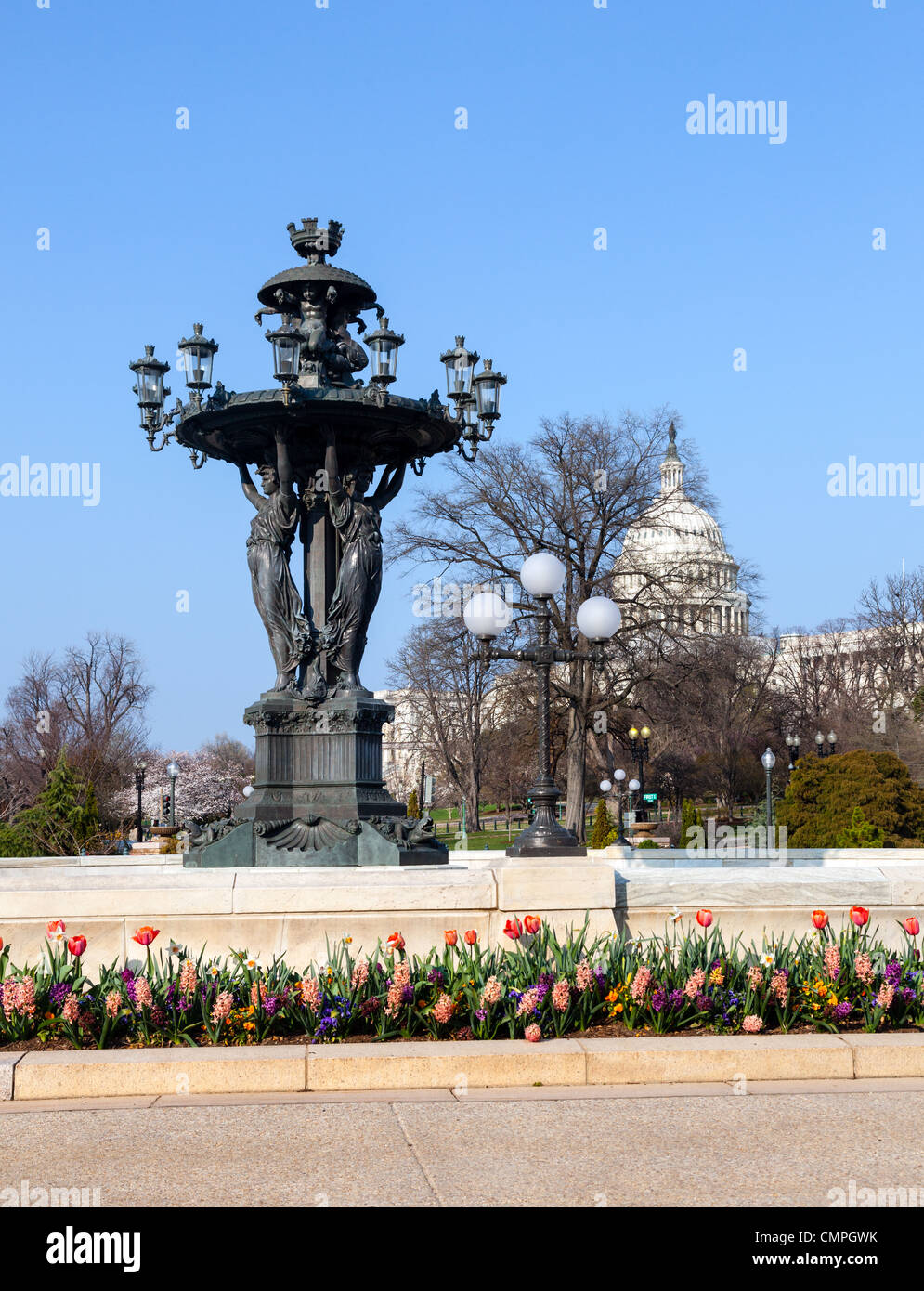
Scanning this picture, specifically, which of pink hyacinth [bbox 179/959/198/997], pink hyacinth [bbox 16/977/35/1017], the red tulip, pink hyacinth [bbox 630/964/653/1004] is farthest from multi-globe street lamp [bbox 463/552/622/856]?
pink hyacinth [bbox 16/977/35/1017]

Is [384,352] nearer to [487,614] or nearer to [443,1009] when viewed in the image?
[487,614]

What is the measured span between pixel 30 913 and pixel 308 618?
Answer: 544cm

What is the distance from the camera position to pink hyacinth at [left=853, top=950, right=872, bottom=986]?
7949 mm

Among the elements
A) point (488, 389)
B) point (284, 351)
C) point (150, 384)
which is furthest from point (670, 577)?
point (284, 351)

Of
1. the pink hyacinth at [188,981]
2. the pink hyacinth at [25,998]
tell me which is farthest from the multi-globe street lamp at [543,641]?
the pink hyacinth at [25,998]

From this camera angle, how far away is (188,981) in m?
7.69

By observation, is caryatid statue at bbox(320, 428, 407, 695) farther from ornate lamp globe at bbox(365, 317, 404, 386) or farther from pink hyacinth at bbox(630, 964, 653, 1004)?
pink hyacinth at bbox(630, 964, 653, 1004)

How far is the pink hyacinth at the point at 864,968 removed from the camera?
7.95m

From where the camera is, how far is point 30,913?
8781 mm

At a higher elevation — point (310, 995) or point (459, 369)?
point (459, 369)

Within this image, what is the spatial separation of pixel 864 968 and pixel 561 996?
181 centimetres

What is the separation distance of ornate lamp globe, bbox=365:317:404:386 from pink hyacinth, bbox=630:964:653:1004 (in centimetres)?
709

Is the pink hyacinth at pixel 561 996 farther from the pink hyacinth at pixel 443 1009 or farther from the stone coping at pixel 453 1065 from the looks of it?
the pink hyacinth at pixel 443 1009
